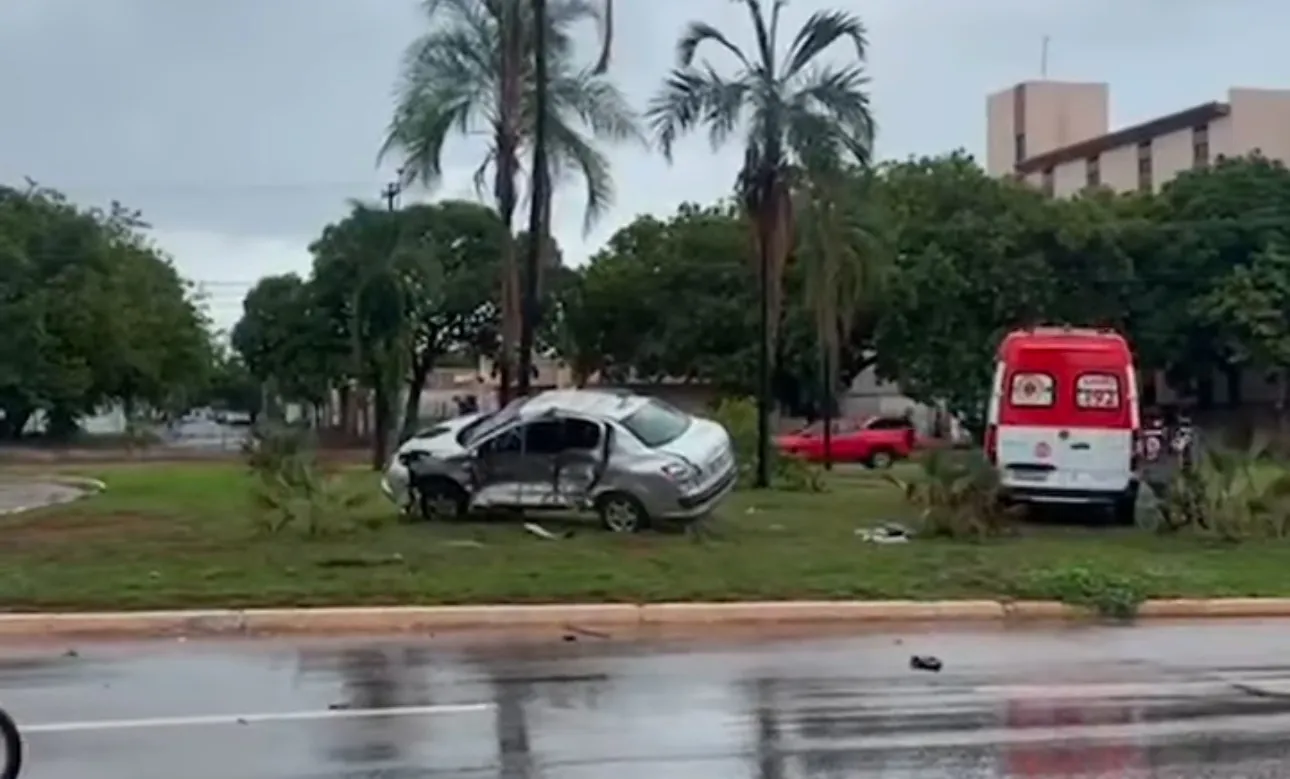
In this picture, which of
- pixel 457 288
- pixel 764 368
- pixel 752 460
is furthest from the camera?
pixel 457 288

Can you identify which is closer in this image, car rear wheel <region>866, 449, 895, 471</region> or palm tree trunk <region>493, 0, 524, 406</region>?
palm tree trunk <region>493, 0, 524, 406</region>

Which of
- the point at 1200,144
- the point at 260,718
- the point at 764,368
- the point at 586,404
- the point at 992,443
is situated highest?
the point at 1200,144

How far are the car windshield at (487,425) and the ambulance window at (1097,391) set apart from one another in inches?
295

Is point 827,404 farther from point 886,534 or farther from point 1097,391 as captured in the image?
point 886,534

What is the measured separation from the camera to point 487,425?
70.3ft

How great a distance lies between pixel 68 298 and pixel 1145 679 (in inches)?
2237

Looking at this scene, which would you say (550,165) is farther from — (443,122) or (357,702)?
(357,702)

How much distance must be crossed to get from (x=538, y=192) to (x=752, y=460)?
826cm

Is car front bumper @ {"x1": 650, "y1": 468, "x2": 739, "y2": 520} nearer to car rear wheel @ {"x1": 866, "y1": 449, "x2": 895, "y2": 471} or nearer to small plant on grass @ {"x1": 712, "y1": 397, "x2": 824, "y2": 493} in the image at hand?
small plant on grass @ {"x1": 712, "y1": 397, "x2": 824, "y2": 493}

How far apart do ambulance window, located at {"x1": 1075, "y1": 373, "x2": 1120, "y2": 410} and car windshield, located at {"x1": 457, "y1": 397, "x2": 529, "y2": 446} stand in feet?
24.6

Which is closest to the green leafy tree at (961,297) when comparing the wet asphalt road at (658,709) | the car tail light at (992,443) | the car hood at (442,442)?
the car tail light at (992,443)

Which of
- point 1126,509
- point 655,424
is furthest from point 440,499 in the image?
point 1126,509

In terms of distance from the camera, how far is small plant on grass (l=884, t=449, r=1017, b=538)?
20125mm

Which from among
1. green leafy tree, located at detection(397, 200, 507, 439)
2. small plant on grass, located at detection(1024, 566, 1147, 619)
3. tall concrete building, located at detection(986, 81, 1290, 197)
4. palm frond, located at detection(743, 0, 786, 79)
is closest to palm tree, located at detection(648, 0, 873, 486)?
palm frond, located at detection(743, 0, 786, 79)
